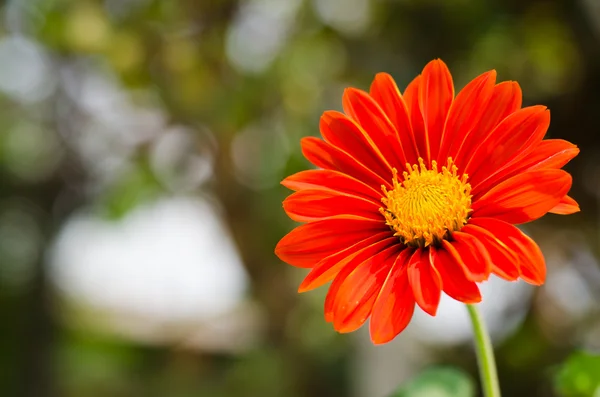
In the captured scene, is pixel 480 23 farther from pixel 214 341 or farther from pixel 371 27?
pixel 214 341

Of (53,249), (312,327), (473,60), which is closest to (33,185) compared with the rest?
(53,249)

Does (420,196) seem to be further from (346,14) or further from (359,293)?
(346,14)

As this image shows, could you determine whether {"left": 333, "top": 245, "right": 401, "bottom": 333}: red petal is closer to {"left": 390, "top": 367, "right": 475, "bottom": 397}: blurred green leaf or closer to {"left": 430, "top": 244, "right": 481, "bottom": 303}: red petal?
{"left": 430, "top": 244, "right": 481, "bottom": 303}: red petal

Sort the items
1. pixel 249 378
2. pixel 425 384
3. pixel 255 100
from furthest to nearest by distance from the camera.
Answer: pixel 249 378, pixel 255 100, pixel 425 384

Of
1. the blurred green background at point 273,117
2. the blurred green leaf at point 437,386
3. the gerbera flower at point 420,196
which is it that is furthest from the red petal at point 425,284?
the blurred green background at point 273,117

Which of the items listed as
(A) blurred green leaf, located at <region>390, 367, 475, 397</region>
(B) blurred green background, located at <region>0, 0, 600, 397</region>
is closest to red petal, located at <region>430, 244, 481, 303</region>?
(A) blurred green leaf, located at <region>390, 367, 475, 397</region>

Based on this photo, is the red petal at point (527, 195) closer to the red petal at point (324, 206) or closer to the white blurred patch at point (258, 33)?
the red petal at point (324, 206)
